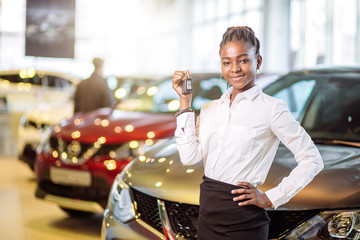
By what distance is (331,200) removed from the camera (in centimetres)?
261

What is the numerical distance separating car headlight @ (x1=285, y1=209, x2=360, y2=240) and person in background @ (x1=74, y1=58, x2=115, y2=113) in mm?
5594

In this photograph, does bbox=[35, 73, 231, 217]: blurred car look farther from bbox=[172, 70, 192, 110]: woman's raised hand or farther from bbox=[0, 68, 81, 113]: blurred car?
bbox=[0, 68, 81, 113]: blurred car

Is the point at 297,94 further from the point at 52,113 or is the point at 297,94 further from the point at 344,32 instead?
the point at 344,32

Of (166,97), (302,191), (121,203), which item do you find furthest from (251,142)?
(166,97)

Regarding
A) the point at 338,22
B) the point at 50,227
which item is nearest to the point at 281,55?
the point at 338,22

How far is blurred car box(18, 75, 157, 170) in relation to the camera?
26.7ft

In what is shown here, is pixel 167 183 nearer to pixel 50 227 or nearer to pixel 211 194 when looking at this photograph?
pixel 211 194

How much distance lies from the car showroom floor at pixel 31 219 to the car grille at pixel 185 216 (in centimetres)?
232

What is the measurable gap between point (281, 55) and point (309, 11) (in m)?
1.53

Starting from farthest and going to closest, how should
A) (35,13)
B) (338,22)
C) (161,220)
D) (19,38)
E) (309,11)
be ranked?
(19,38), (309,11), (338,22), (35,13), (161,220)

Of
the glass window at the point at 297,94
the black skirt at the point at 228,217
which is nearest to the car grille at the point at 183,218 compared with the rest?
the black skirt at the point at 228,217

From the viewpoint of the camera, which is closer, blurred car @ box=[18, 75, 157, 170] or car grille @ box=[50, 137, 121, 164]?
car grille @ box=[50, 137, 121, 164]

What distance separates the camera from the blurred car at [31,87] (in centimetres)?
1204

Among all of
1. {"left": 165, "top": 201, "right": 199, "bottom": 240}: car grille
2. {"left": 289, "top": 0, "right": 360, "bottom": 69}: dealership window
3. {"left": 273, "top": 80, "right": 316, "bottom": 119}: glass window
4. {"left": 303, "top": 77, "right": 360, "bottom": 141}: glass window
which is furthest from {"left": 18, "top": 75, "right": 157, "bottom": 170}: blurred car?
{"left": 289, "top": 0, "right": 360, "bottom": 69}: dealership window
